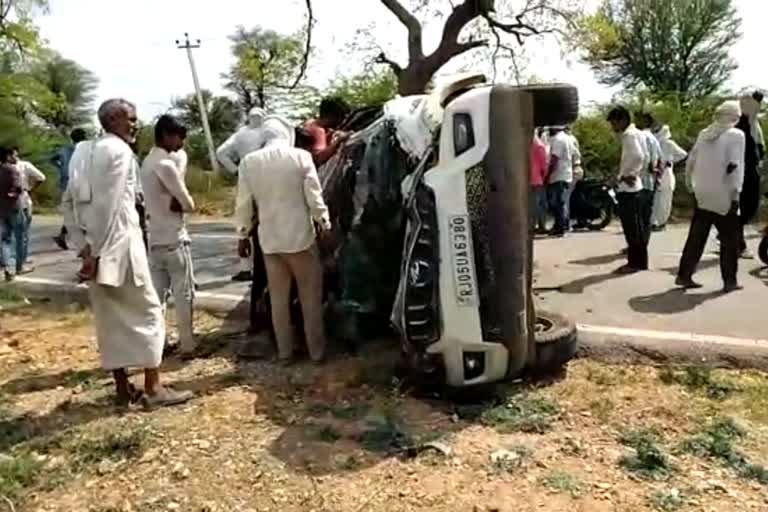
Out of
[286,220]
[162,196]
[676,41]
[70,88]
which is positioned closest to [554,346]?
[286,220]

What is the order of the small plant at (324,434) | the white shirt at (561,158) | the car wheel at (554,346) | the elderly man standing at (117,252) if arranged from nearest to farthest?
the small plant at (324,434)
the elderly man standing at (117,252)
the car wheel at (554,346)
the white shirt at (561,158)

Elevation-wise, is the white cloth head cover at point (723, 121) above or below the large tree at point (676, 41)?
below

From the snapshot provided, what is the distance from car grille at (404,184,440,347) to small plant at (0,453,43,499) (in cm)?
204

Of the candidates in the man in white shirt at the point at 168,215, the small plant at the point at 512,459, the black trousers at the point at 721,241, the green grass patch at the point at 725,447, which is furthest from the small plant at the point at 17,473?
the black trousers at the point at 721,241

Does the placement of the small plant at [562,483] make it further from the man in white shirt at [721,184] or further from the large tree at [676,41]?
the large tree at [676,41]

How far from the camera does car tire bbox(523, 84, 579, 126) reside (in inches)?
208

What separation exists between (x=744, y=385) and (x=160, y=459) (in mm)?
3351

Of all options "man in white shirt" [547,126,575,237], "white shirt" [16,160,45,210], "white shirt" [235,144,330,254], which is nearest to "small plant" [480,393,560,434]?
"white shirt" [235,144,330,254]

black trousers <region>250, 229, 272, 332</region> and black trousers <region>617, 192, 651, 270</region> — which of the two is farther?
black trousers <region>617, 192, 651, 270</region>

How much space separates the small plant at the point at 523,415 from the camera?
4.58 meters

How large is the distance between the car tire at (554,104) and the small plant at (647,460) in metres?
2.01

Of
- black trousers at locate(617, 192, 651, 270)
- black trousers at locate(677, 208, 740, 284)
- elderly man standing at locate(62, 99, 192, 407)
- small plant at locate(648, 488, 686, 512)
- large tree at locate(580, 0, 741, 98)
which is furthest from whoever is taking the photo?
large tree at locate(580, 0, 741, 98)

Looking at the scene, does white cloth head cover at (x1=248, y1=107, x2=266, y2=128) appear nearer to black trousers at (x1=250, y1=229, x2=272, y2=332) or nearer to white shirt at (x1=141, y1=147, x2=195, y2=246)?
black trousers at (x1=250, y1=229, x2=272, y2=332)

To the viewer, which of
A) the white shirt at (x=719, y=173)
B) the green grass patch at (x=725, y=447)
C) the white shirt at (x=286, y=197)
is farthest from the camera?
the white shirt at (x=719, y=173)
